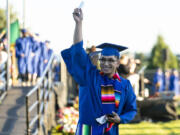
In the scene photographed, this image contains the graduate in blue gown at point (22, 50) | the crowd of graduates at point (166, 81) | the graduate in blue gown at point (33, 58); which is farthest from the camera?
the crowd of graduates at point (166, 81)

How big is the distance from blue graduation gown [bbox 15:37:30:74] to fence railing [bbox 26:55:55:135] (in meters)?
1.49

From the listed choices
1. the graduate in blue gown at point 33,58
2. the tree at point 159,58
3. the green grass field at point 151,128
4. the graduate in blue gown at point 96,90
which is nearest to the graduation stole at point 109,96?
the graduate in blue gown at point 96,90

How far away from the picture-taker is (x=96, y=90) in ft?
10.5

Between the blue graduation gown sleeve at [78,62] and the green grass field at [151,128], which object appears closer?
the blue graduation gown sleeve at [78,62]

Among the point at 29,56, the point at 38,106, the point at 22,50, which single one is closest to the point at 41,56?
the point at 29,56

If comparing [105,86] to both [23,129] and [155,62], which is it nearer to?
[23,129]

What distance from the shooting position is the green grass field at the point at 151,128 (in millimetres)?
9008

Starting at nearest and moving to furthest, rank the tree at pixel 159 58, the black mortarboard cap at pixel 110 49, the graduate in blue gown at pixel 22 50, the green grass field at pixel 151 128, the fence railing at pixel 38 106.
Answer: the black mortarboard cap at pixel 110 49 < the fence railing at pixel 38 106 < the green grass field at pixel 151 128 < the graduate in blue gown at pixel 22 50 < the tree at pixel 159 58

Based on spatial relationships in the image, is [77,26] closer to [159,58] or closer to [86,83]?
[86,83]

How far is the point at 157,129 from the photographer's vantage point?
381 inches

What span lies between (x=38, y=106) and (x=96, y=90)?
154 inches

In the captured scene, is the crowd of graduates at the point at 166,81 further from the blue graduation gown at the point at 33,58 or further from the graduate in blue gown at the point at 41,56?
the blue graduation gown at the point at 33,58

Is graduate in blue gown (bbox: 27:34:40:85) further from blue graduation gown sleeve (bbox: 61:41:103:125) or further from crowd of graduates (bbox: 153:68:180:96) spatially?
crowd of graduates (bbox: 153:68:180:96)

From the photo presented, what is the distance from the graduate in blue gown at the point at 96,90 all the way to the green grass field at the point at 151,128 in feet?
18.5
